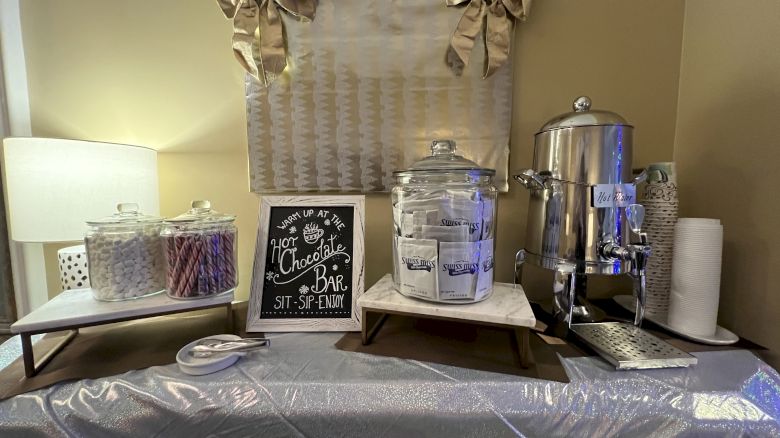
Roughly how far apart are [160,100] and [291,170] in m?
0.45

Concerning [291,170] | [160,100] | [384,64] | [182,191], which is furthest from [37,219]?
[384,64]

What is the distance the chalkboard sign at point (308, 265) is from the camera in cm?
72

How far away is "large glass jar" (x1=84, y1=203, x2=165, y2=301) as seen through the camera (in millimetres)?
637

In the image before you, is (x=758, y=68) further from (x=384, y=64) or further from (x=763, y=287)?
(x=384, y=64)

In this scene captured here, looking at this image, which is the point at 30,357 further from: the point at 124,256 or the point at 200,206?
the point at 200,206

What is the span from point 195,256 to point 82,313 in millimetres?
207

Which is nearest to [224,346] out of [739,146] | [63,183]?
[63,183]

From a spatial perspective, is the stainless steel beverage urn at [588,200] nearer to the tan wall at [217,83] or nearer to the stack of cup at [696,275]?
the stack of cup at [696,275]

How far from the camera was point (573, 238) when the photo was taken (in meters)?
0.68

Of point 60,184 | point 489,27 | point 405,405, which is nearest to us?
point 405,405

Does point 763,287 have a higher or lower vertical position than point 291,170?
lower

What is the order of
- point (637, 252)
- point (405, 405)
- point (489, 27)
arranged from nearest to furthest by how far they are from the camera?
point (405, 405)
point (637, 252)
point (489, 27)

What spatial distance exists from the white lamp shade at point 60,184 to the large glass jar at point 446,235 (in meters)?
0.73

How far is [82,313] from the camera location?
1.92ft
